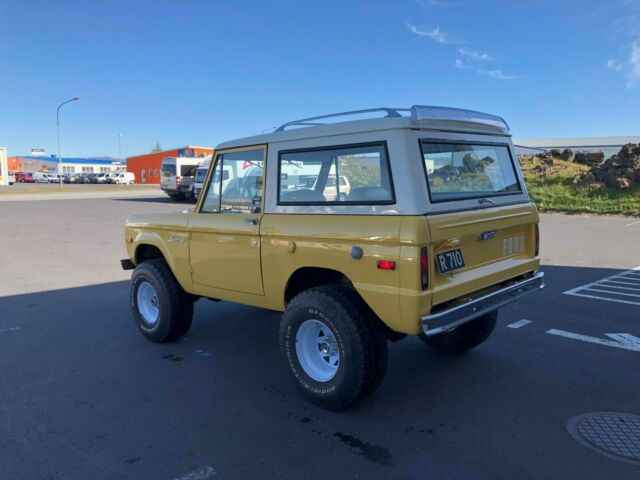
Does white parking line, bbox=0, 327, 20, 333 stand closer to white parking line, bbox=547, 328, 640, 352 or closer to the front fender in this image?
the front fender

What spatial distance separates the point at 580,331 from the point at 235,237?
153 inches

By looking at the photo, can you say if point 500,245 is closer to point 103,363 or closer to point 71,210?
point 103,363

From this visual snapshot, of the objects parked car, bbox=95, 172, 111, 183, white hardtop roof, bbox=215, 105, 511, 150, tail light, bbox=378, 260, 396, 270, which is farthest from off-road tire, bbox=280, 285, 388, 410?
parked car, bbox=95, 172, 111, 183

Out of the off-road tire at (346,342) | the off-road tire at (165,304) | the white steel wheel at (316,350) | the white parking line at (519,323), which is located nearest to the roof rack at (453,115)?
the off-road tire at (346,342)

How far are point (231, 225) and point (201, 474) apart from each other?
6.87 ft

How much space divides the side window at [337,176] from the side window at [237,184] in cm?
30

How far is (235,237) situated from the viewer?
173 inches

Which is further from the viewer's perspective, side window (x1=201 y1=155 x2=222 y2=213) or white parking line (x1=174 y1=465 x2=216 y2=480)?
side window (x1=201 y1=155 x2=222 y2=213)

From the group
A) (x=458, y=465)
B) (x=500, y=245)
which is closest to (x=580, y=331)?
(x=500, y=245)

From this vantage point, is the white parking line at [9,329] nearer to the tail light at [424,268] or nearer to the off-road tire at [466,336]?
the off-road tire at [466,336]

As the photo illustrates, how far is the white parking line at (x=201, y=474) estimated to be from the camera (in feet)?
9.74

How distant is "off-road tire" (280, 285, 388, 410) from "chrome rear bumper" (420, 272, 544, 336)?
0.47 m

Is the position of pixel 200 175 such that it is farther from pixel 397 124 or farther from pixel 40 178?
pixel 40 178

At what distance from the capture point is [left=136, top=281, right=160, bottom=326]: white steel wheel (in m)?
5.47
